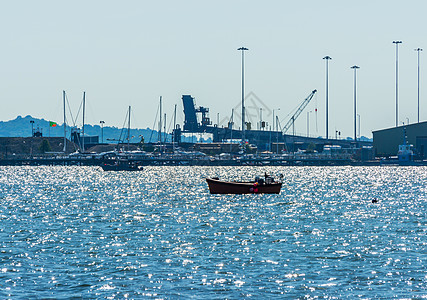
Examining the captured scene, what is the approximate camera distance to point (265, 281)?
39188 millimetres

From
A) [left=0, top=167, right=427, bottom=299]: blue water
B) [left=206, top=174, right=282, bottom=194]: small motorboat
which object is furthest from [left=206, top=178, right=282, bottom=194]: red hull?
[left=0, top=167, right=427, bottom=299]: blue water

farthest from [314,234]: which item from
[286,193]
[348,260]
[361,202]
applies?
[286,193]

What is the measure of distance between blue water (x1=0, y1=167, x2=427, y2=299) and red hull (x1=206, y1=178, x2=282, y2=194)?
18.6m

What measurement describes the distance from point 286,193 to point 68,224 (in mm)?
56252

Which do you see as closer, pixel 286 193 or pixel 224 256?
pixel 224 256

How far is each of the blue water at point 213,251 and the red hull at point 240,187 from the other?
60.9 ft

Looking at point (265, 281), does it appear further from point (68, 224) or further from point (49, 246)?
point (68, 224)

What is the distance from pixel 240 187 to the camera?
353 ft

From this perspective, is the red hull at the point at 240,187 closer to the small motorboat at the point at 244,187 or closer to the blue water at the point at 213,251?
the small motorboat at the point at 244,187

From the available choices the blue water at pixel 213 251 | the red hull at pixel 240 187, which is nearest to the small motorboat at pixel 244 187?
the red hull at pixel 240 187

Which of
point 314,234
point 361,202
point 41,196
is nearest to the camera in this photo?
point 314,234

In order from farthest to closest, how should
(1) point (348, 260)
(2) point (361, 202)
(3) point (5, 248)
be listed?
(2) point (361, 202), (3) point (5, 248), (1) point (348, 260)

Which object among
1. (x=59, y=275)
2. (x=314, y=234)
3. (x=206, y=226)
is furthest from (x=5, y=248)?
(x=314, y=234)

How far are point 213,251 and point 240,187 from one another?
58273 millimetres
